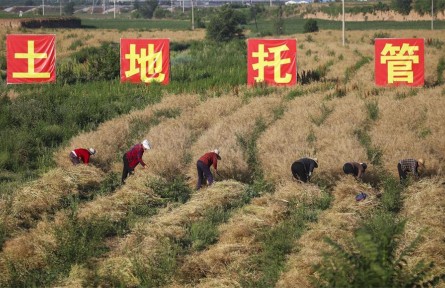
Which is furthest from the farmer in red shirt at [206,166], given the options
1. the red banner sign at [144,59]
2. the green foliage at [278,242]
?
the red banner sign at [144,59]

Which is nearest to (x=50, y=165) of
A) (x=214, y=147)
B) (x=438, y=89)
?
(x=214, y=147)

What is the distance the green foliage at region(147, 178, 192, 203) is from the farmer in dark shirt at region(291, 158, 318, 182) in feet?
6.60

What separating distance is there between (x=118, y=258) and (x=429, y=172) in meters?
6.60

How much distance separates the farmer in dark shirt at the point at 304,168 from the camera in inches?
569

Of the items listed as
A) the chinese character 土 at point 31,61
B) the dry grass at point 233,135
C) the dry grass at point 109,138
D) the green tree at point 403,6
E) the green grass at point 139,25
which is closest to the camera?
the dry grass at point 233,135

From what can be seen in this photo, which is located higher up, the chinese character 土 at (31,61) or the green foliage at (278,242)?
the chinese character 土 at (31,61)

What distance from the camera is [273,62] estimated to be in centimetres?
2572

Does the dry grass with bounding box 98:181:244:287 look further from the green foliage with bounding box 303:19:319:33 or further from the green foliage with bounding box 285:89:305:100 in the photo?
the green foliage with bounding box 303:19:319:33

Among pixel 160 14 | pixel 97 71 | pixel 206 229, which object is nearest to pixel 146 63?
pixel 97 71

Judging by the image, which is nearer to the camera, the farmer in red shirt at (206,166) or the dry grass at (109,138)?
the farmer in red shirt at (206,166)

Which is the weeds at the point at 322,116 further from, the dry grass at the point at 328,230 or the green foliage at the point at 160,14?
the green foliage at the point at 160,14

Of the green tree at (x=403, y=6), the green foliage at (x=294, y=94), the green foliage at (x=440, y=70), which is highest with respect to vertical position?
the green tree at (x=403, y=6)

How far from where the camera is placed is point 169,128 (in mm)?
18828

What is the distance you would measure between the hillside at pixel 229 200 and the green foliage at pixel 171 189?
0.02 meters
